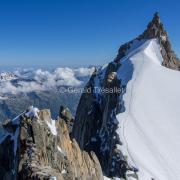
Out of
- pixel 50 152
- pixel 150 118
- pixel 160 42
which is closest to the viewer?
pixel 50 152

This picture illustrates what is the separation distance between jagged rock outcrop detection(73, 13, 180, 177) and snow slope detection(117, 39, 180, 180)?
2.22 metres

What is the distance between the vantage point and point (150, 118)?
317 feet

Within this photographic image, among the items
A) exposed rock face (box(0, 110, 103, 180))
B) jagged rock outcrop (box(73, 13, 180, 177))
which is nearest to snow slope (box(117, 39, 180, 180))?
jagged rock outcrop (box(73, 13, 180, 177))

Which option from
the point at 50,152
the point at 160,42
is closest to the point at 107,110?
the point at 50,152

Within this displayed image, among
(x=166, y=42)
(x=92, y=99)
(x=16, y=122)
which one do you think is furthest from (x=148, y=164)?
(x=166, y=42)

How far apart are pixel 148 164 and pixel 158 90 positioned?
40.2m

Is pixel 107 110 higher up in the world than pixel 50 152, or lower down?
higher up

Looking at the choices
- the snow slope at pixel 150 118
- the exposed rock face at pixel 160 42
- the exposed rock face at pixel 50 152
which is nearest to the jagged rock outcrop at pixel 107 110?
the exposed rock face at pixel 160 42

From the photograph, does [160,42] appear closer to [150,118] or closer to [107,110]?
[107,110]

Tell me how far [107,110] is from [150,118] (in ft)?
51.7

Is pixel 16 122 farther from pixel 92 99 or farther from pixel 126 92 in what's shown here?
pixel 92 99

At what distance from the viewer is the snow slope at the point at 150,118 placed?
7850 centimetres

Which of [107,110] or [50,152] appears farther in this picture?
[107,110]

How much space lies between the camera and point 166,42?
156125 mm
